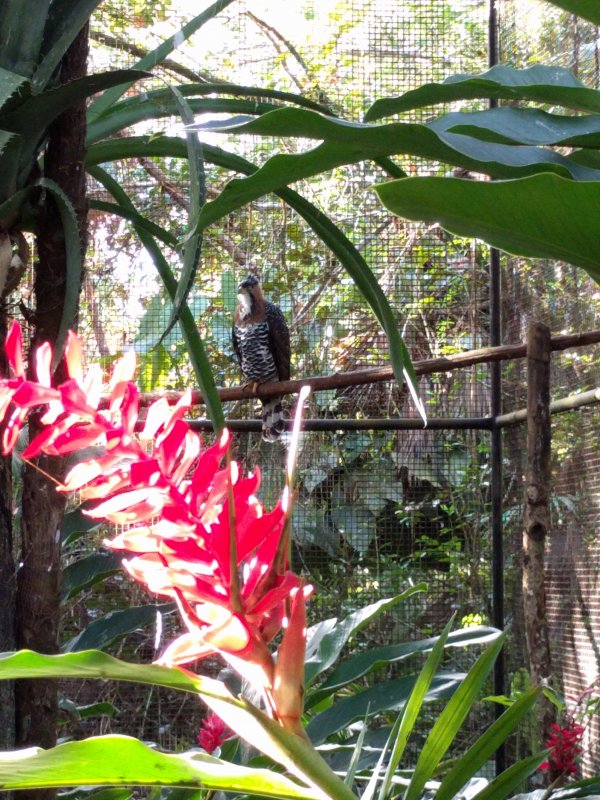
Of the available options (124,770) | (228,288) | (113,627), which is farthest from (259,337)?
(124,770)

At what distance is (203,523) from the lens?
0.31m

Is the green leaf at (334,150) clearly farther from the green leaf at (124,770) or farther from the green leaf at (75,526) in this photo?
the green leaf at (75,526)

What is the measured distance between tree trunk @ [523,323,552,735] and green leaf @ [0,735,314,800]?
2.88ft

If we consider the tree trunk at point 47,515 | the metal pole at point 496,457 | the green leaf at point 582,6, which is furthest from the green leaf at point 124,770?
the metal pole at point 496,457

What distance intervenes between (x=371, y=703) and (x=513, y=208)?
0.72 metres

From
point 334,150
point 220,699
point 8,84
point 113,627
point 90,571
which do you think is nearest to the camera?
point 220,699

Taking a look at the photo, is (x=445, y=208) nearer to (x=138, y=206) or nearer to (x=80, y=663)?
(x=80, y=663)

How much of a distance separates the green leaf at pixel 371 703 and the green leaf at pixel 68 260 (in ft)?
1.82

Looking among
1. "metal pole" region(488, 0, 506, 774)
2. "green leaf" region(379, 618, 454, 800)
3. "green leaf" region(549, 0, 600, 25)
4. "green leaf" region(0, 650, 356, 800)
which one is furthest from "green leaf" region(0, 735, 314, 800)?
"metal pole" region(488, 0, 506, 774)

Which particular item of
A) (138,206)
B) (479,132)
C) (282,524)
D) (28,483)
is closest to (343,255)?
(479,132)

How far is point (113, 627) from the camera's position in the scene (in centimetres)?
121

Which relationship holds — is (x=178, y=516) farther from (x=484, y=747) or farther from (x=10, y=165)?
(x=10, y=165)

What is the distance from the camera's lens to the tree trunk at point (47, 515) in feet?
2.93

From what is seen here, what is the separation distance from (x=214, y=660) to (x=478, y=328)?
1064mm
